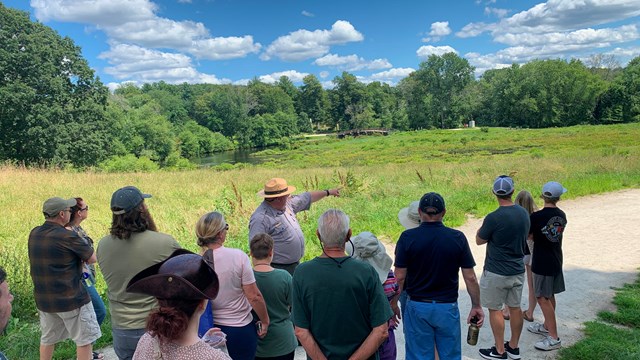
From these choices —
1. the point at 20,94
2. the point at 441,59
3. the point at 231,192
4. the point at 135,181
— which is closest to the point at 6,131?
the point at 20,94

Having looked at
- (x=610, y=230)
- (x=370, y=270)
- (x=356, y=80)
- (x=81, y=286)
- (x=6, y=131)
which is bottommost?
(x=610, y=230)

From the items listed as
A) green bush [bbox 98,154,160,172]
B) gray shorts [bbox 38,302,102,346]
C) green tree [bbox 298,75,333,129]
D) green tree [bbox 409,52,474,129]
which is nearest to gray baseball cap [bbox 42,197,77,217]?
gray shorts [bbox 38,302,102,346]

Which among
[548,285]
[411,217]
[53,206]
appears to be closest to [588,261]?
[548,285]

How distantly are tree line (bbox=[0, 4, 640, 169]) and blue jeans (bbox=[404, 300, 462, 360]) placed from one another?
95.7 ft

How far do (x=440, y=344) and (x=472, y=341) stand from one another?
44 cm

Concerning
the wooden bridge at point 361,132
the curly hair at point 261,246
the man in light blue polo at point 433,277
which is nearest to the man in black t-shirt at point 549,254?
the man in light blue polo at point 433,277

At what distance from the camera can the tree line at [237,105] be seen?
2784 centimetres

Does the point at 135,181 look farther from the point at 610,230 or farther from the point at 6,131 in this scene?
the point at 6,131

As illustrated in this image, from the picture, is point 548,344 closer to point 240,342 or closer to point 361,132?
point 240,342

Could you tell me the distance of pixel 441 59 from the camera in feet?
313

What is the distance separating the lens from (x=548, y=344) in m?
4.57

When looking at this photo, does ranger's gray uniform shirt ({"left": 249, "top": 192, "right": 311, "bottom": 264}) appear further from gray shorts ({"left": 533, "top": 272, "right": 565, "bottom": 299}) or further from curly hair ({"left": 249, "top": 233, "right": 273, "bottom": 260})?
gray shorts ({"left": 533, "top": 272, "right": 565, "bottom": 299})

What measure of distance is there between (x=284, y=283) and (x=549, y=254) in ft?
10.3

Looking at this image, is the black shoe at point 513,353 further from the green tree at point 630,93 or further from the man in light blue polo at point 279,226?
the green tree at point 630,93
